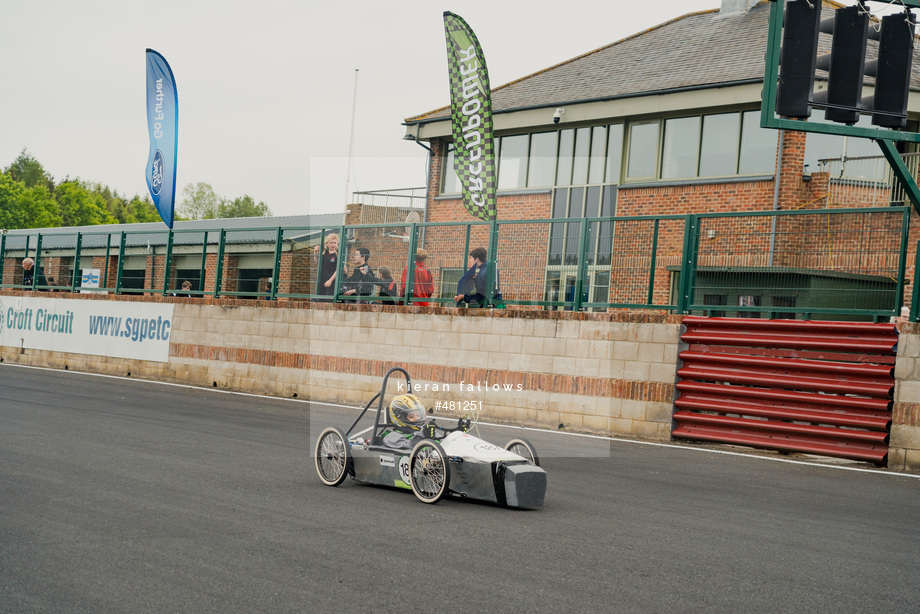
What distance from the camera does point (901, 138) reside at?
1126 centimetres

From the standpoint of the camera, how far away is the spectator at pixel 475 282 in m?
16.0

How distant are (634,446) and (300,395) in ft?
25.5

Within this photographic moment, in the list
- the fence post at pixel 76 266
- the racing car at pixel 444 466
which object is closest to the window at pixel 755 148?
the racing car at pixel 444 466

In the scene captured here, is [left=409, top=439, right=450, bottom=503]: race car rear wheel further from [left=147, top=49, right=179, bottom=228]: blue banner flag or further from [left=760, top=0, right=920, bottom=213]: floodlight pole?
[left=147, top=49, right=179, bottom=228]: blue banner flag

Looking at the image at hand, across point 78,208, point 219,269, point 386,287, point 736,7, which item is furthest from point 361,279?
point 78,208

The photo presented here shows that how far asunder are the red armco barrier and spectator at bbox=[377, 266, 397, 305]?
604cm

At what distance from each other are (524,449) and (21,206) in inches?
4001

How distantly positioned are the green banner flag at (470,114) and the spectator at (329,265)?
8.54 feet

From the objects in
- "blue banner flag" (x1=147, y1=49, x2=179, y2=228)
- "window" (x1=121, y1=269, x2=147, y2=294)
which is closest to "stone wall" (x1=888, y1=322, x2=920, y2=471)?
"blue banner flag" (x1=147, y1=49, x2=179, y2=228)

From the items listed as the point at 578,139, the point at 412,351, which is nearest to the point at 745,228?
the point at 412,351

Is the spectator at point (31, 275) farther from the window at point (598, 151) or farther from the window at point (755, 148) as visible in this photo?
the window at point (755, 148)

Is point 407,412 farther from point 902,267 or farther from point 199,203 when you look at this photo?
point 199,203

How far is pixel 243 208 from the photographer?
483 feet

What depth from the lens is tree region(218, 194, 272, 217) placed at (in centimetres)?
14312
